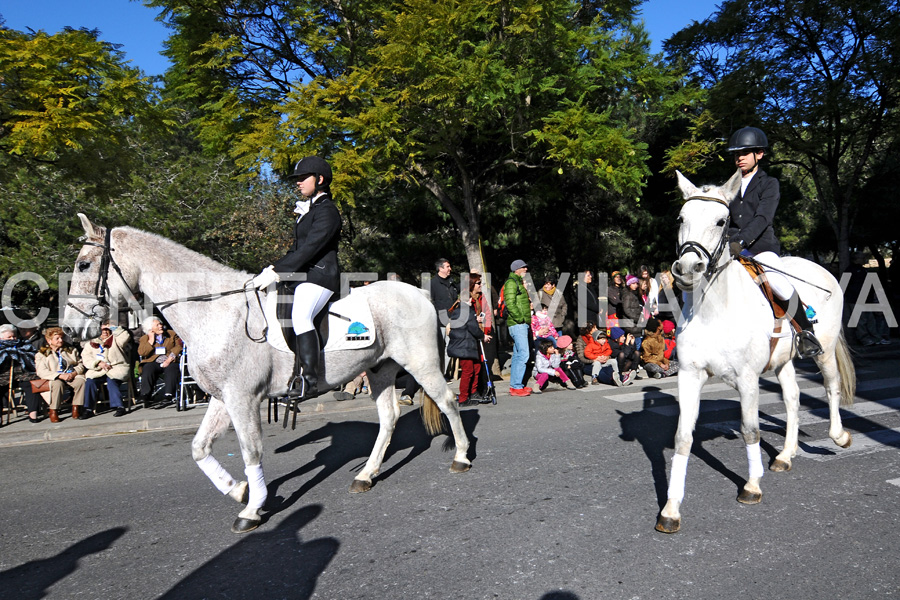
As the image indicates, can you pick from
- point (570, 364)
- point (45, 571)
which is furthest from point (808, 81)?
point (45, 571)

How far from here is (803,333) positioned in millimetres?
5789

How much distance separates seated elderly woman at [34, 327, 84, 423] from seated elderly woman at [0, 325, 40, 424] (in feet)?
0.50

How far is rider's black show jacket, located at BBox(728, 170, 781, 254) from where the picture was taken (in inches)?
211

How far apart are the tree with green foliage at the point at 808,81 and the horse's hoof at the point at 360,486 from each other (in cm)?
1275

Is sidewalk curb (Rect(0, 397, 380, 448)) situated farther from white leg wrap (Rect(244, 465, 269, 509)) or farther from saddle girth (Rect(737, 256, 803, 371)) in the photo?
saddle girth (Rect(737, 256, 803, 371))

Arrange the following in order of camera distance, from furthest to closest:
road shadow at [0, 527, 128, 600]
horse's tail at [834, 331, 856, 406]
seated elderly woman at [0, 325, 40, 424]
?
seated elderly woman at [0, 325, 40, 424] → horse's tail at [834, 331, 856, 406] → road shadow at [0, 527, 128, 600]

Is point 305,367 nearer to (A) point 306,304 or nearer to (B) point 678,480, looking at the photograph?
(A) point 306,304

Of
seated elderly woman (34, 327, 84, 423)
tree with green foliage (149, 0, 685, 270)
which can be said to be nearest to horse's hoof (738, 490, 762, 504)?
tree with green foliage (149, 0, 685, 270)

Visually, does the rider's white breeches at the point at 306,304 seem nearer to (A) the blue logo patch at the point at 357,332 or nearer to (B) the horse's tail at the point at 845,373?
(A) the blue logo patch at the point at 357,332

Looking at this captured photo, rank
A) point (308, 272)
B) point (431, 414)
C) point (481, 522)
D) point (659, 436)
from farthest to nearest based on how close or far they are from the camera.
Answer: point (659, 436), point (431, 414), point (308, 272), point (481, 522)

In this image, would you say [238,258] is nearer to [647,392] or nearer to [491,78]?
[491,78]

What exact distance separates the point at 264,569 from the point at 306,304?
78.2 inches

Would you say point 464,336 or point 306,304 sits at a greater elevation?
point 306,304

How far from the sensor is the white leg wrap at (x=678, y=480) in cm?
441
